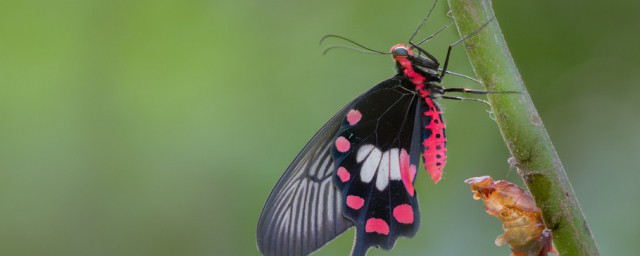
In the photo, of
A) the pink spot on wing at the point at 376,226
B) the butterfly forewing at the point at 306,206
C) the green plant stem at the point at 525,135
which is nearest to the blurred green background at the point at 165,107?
the butterfly forewing at the point at 306,206

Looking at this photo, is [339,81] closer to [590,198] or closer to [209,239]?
[209,239]

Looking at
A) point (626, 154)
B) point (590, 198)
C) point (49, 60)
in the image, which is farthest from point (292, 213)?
point (49, 60)

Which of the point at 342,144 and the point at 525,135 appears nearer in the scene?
the point at 525,135

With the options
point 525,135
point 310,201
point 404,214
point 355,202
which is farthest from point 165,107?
point 525,135

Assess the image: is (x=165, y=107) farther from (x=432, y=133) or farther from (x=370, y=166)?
(x=432, y=133)

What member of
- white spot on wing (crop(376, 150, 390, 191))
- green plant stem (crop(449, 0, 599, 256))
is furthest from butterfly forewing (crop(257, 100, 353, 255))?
green plant stem (crop(449, 0, 599, 256))

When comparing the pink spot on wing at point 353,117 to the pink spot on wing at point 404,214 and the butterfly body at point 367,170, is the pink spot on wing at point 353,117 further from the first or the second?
the pink spot on wing at point 404,214
